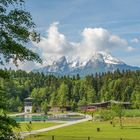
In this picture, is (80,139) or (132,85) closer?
(80,139)

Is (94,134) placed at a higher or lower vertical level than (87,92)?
lower

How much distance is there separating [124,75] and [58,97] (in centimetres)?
3645

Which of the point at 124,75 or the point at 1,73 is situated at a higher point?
the point at 124,75

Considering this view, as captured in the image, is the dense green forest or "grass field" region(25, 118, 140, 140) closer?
"grass field" region(25, 118, 140, 140)

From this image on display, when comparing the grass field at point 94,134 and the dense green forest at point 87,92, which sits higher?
the dense green forest at point 87,92

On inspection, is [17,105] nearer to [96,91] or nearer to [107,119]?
[96,91]

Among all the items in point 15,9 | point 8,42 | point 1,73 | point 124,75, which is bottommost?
point 1,73

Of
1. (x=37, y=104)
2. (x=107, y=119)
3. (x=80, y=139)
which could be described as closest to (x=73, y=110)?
(x=37, y=104)

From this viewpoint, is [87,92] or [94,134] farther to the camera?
[87,92]

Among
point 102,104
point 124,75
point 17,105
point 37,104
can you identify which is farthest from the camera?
point 124,75

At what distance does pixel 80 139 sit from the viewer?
147ft

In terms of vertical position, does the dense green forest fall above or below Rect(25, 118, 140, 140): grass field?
above

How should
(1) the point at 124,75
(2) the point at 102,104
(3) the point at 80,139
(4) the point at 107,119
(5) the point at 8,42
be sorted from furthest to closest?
(1) the point at 124,75 < (2) the point at 102,104 < (4) the point at 107,119 < (3) the point at 80,139 < (5) the point at 8,42

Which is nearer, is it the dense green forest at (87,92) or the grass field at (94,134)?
the grass field at (94,134)
